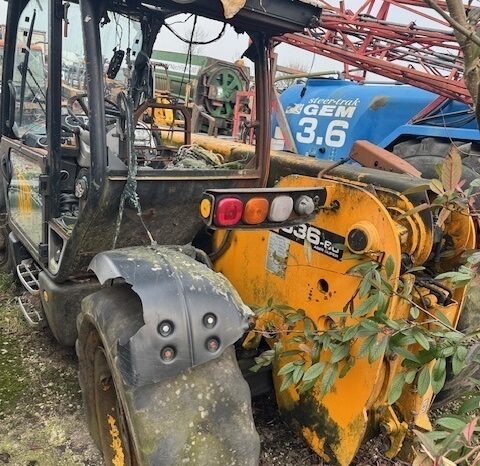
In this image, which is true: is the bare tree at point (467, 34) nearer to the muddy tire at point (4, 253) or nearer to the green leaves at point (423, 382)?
the green leaves at point (423, 382)

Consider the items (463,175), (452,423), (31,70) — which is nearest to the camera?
(452,423)

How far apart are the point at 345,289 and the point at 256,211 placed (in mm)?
541

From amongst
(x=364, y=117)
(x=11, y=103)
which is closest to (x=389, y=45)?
(x=364, y=117)

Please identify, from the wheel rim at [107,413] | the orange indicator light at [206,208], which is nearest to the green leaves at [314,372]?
the orange indicator light at [206,208]

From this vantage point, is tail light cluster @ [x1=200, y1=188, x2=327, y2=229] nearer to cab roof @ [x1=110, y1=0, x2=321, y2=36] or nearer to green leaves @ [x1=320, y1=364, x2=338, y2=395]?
green leaves @ [x1=320, y1=364, x2=338, y2=395]

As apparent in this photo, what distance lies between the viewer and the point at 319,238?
2.21m

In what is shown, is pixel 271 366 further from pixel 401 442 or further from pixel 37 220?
pixel 37 220

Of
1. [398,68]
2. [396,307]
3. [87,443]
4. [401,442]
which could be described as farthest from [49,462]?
[398,68]

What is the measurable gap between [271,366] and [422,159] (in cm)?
393

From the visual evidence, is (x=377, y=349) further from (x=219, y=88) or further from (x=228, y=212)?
(x=219, y=88)

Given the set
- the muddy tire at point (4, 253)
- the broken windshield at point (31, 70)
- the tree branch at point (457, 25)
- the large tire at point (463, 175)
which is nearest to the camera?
the tree branch at point (457, 25)

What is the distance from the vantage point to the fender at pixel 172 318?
164 cm

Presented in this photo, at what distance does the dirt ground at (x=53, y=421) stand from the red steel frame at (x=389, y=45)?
4.75 m

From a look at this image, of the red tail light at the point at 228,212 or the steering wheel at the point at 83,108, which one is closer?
the red tail light at the point at 228,212
